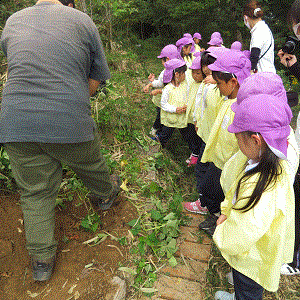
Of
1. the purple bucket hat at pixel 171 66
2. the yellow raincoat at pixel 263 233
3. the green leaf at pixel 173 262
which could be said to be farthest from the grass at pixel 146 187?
the purple bucket hat at pixel 171 66

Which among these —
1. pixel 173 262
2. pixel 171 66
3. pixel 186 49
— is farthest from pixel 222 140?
pixel 186 49

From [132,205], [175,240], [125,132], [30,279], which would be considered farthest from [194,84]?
[30,279]

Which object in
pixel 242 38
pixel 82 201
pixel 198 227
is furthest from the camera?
pixel 242 38

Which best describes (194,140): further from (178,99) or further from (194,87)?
(194,87)

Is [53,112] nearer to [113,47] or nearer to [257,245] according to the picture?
[257,245]

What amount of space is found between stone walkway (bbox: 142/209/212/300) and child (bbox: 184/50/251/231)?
15.2 inches

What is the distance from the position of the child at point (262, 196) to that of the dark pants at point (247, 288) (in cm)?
14

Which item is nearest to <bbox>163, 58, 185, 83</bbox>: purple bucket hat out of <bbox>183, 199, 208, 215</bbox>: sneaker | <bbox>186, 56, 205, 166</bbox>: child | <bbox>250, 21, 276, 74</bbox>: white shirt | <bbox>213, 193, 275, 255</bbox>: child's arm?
<bbox>186, 56, 205, 166</bbox>: child

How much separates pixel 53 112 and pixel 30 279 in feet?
4.60

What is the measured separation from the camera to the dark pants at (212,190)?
8.54ft

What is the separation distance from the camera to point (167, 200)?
10.6 ft

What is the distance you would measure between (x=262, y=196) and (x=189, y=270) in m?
1.36

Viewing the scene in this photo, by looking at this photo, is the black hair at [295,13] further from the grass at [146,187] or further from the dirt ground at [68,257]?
the dirt ground at [68,257]

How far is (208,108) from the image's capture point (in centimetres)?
297
